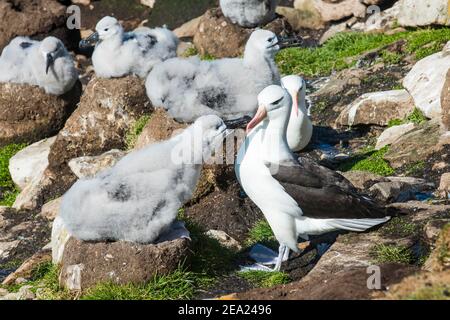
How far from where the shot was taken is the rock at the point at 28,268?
9180mm

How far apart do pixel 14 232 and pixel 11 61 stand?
334cm

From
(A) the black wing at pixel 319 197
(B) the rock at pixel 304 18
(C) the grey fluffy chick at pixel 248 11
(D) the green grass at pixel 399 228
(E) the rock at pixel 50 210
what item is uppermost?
(A) the black wing at pixel 319 197

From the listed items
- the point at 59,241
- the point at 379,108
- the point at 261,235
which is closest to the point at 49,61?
the point at 379,108

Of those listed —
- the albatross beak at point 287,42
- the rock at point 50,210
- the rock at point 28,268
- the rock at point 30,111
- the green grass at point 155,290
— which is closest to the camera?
the green grass at point 155,290

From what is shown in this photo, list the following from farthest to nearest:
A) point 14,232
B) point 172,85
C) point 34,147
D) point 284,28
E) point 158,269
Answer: point 284,28, point 34,147, point 14,232, point 172,85, point 158,269

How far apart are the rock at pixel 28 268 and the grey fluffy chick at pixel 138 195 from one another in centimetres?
143

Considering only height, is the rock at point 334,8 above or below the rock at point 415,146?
below

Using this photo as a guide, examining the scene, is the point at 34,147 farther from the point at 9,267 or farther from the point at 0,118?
the point at 9,267

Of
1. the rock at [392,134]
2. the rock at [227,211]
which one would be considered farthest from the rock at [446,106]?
the rock at [227,211]

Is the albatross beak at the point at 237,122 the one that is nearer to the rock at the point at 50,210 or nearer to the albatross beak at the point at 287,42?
the albatross beak at the point at 287,42

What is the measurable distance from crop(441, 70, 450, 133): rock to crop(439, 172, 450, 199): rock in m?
1.24

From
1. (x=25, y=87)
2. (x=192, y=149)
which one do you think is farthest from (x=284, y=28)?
(x=192, y=149)

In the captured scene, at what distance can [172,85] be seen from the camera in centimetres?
988

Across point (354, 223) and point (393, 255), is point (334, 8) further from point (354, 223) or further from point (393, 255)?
point (393, 255)
